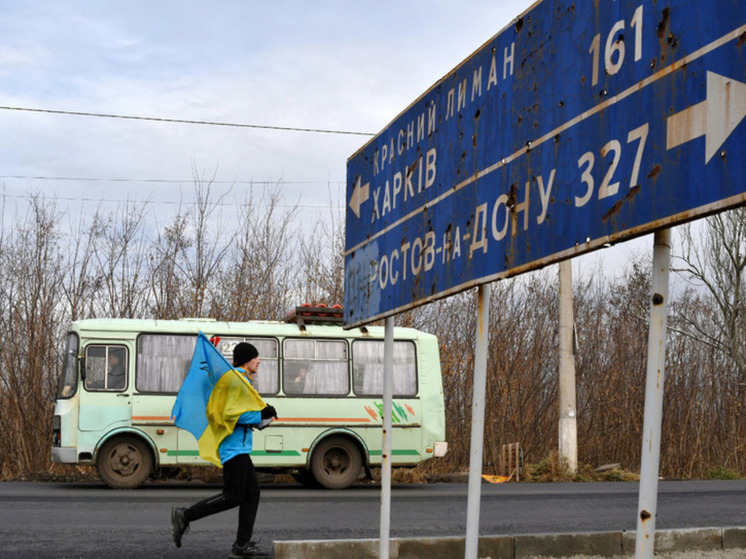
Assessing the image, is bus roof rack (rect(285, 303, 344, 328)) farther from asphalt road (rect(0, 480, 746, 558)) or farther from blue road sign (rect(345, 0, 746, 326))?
blue road sign (rect(345, 0, 746, 326))

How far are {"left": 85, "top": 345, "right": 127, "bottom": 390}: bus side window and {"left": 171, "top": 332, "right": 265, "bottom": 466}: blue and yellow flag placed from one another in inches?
316

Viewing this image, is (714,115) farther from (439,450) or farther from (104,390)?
(439,450)

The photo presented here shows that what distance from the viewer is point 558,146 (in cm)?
364

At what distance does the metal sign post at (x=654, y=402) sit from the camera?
2.94 meters

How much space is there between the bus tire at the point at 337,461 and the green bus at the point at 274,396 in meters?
0.02

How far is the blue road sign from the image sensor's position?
277 cm

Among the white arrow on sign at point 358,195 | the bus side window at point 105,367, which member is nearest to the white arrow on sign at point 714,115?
the white arrow on sign at point 358,195

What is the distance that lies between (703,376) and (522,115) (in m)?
25.4

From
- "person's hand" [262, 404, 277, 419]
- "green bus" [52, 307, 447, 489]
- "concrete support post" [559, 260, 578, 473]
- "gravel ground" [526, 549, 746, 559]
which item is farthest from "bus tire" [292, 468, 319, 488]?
"gravel ground" [526, 549, 746, 559]

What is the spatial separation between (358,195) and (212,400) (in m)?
3.14

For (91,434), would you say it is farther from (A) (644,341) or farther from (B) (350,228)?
(A) (644,341)

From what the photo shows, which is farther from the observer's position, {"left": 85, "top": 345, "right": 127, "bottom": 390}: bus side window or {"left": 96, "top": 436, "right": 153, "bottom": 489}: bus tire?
{"left": 85, "top": 345, "right": 127, "bottom": 390}: bus side window

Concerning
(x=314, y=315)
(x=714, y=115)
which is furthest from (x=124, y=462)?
(x=714, y=115)

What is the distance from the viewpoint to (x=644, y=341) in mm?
28172
